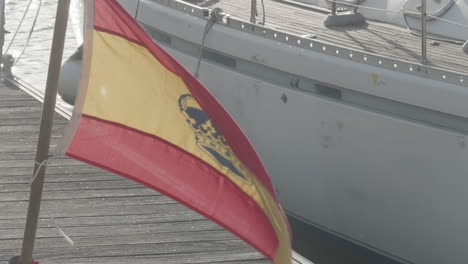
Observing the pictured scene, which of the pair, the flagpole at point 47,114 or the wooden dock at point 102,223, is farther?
the wooden dock at point 102,223

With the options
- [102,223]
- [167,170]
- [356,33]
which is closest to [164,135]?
[167,170]

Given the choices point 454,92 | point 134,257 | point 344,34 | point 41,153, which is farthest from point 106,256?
point 344,34

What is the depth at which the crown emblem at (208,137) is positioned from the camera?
14.1ft

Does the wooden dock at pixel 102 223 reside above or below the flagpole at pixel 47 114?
below

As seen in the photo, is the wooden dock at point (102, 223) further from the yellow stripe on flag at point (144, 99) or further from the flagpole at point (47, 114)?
the yellow stripe on flag at point (144, 99)

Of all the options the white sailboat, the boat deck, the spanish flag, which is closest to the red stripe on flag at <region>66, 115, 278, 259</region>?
the spanish flag

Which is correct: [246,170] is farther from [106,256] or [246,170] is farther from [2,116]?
[2,116]

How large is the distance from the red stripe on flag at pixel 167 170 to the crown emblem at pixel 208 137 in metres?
0.05

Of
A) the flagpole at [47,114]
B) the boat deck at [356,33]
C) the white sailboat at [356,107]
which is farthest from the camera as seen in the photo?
the boat deck at [356,33]

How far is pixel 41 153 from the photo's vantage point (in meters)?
4.32

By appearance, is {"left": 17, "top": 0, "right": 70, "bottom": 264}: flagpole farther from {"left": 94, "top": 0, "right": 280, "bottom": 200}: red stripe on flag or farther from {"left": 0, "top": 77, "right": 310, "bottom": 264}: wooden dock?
{"left": 0, "top": 77, "right": 310, "bottom": 264}: wooden dock

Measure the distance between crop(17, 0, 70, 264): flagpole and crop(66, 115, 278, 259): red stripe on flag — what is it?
0.42 feet

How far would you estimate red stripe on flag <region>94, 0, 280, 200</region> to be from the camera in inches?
168

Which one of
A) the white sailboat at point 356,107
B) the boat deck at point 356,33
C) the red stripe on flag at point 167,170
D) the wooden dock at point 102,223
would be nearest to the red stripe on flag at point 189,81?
the red stripe on flag at point 167,170
